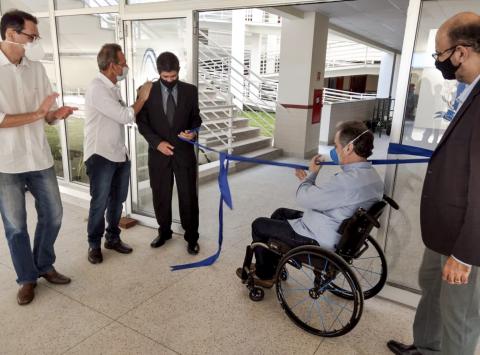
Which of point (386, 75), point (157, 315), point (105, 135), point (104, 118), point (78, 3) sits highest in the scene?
point (78, 3)

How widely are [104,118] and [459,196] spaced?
7.01 feet

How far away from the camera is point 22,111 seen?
206 centimetres

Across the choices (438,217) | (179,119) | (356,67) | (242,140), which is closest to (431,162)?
(438,217)

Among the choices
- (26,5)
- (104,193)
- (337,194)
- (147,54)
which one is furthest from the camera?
(26,5)

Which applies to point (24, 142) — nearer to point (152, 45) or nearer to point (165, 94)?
point (165, 94)

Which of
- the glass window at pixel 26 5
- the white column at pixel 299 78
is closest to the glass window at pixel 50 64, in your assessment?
the glass window at pixel 26 5

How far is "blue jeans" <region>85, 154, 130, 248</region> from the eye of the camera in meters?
2.54

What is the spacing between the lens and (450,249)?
4.49 ft

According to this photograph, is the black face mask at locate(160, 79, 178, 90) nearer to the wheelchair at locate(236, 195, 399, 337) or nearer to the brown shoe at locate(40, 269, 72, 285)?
the wheelchair at locate(236, 195, 399, 337)

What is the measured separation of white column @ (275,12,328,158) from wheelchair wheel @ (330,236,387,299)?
152 inches

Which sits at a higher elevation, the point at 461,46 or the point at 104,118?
the point at 461,46

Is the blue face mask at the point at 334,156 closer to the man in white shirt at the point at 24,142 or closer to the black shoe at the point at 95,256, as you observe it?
the man in white shirt at the point at 24,142

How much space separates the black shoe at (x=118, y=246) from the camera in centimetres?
283

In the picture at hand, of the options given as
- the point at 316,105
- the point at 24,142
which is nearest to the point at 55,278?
the point at 24,142
